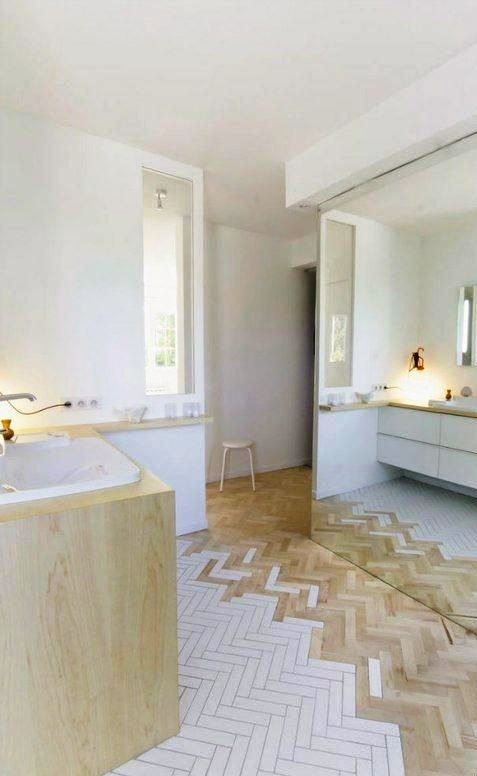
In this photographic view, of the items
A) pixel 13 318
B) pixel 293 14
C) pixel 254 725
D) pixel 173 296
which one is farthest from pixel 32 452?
pixel 293 14

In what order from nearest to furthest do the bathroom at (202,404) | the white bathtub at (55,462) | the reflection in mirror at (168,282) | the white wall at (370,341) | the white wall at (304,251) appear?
the bathroom at (202,404)
the white bathtub at (55,462)
the white wall at (370,341)
the reflection in mirror at (168,282)
the white wall at (304,251)

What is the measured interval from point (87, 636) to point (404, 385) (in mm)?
2270

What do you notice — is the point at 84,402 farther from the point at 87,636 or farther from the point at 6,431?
the point at 87,636

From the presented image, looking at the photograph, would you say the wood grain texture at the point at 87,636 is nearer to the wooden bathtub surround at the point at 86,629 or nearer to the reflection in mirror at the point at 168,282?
the wooden bathtub surround at the point at 86,629

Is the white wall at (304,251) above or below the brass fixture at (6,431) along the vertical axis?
above

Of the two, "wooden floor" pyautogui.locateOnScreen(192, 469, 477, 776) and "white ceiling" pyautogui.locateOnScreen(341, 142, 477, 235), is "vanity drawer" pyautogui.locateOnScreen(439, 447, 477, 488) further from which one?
"white ceiling" pyautogui.locateOnScreen(341, 142, 477, 235)

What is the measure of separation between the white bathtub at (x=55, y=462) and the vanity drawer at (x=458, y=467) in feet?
6.35

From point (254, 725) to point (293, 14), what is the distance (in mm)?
2666

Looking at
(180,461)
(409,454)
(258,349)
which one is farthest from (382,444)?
(258,349)

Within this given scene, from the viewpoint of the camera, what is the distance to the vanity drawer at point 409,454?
2580 millimetres

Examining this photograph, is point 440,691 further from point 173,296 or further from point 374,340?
point 173,296

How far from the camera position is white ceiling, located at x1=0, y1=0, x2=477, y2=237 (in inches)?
61.1

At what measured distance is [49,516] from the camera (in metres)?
1.04

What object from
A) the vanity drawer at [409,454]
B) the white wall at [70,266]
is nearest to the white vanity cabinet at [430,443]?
the vanity drawer at [409,454]
